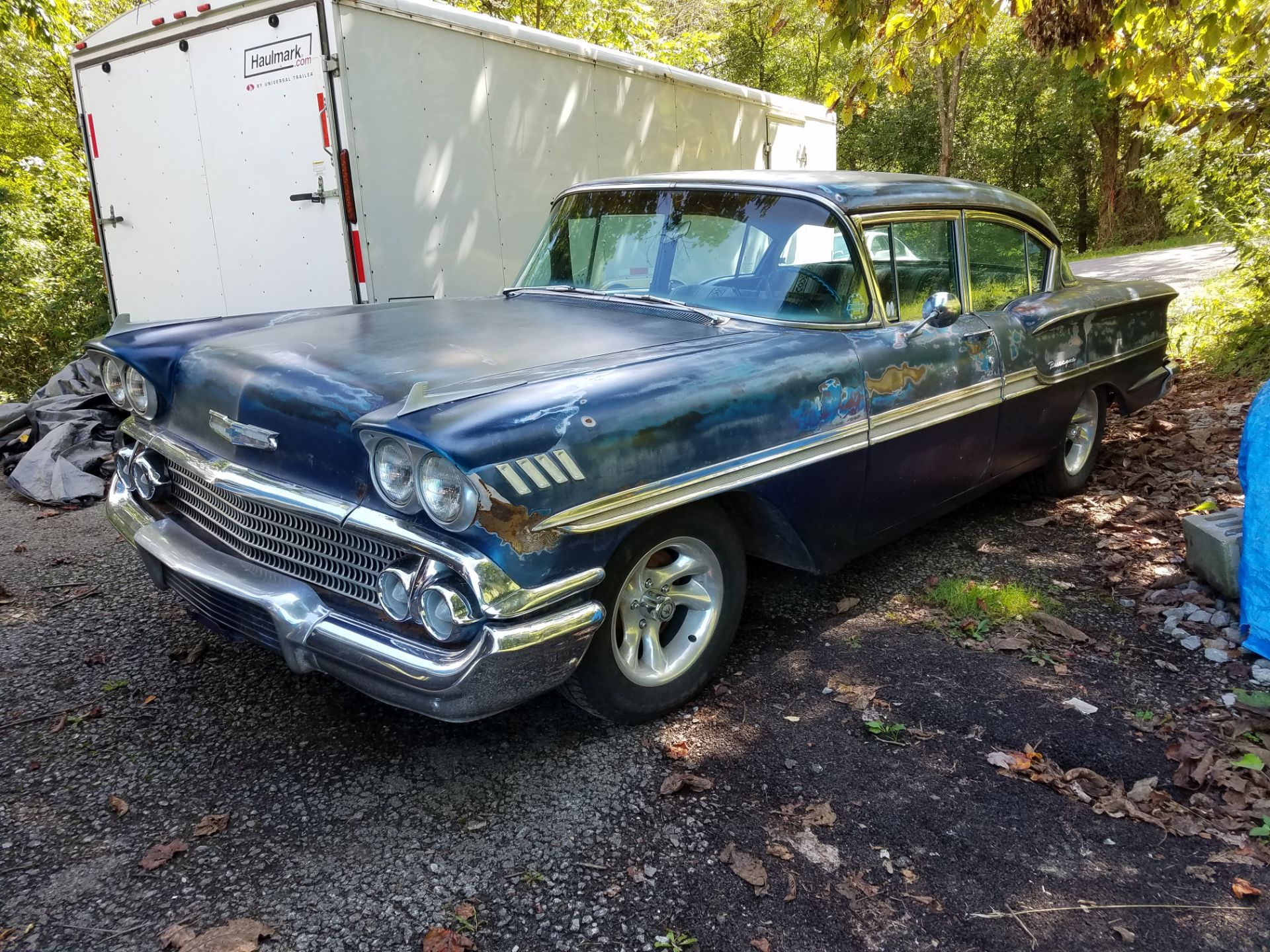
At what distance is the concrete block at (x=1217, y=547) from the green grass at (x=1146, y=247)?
58.9 feet

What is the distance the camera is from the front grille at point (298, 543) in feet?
7.94

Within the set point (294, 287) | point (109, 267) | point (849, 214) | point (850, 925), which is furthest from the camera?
point (109, 267)

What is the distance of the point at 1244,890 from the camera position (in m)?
2.18

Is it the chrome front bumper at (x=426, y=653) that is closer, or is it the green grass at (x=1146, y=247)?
the chrome front bumper at (x=426, y=653)

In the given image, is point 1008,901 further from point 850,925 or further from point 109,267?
point 109,267

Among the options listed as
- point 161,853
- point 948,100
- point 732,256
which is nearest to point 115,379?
point 161,853

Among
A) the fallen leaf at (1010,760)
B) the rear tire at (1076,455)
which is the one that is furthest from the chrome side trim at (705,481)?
the rear tire at (1076,455)

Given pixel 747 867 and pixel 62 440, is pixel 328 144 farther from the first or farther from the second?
pixel 747 867

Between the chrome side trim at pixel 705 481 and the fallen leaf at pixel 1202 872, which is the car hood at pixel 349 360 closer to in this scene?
the chrome side trim at pixel 705 481

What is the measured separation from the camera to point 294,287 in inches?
222

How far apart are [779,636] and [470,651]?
1.63 metres

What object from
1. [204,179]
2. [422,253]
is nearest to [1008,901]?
[422,253]

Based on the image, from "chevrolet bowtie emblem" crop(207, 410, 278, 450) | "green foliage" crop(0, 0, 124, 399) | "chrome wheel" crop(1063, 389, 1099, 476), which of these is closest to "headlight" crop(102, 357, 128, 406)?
"chevrolet bowtie emblem" crop(207, 410, 278, 450)

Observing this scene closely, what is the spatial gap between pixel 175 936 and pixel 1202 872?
2485 millimetres
